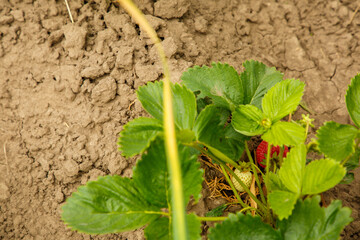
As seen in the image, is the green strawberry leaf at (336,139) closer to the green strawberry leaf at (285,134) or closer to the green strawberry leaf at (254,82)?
the green strawberry leaf at (285,134)

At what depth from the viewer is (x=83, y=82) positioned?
4.06 ft

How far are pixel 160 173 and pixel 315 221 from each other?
0.44 metres

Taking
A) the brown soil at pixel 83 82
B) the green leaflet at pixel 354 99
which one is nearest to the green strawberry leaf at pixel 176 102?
the brown soil at pixel 83 82

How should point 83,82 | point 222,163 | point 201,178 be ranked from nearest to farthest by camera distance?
point 201,178, point 222,163, point 83,82

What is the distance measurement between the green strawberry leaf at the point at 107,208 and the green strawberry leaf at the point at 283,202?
317mm

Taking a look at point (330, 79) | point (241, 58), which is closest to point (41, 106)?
point (241, 58)

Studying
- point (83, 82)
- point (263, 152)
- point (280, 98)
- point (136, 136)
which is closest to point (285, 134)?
point (280, 98)

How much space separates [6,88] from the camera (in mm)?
1244

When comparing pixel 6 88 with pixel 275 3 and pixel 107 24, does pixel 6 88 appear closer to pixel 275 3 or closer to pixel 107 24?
pixel 107 24

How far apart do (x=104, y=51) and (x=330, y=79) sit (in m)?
0.99

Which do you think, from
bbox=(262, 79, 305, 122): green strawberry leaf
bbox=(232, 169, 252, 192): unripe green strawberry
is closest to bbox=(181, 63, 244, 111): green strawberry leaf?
bbox=(262, 79, 305, 122): green strawberry leaf

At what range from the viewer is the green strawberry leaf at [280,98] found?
0.97 metres

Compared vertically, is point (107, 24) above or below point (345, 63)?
above

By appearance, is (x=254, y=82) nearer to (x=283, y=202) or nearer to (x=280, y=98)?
(x=280, y=98)
